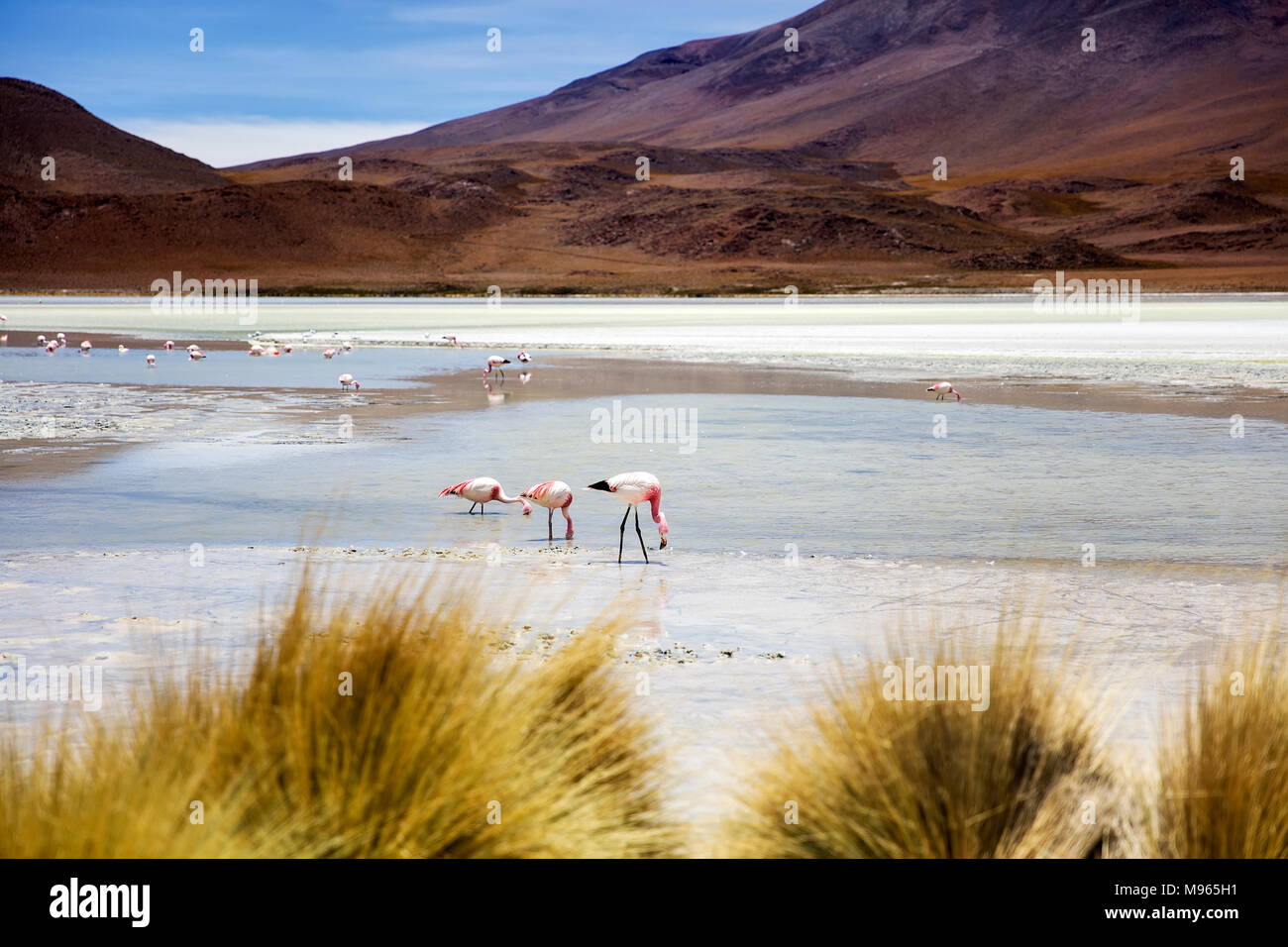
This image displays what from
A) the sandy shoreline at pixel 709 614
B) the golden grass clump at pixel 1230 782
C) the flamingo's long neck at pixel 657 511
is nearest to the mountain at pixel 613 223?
the flamingo's long neck at pixel 657 511

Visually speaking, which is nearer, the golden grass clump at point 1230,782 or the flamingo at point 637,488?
the golden grass clump at point 1230,782

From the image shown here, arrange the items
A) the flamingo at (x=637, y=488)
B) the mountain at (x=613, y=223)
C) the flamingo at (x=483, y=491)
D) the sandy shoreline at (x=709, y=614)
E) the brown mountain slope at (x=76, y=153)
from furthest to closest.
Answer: the brown mountain slope at (x=76, y=153), the mountain at (x=613, y=223), the flamingo at (x=483, y=491), the flamingo at (x=637, y=488), the sandy shoreline at (x=709, y=614)

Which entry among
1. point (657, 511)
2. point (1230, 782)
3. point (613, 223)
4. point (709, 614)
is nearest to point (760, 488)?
point (657, 511)

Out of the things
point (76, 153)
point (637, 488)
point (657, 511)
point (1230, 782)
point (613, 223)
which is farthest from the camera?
point (76, 153)

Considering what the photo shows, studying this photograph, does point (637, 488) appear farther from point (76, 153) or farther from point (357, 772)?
point (76, 153)

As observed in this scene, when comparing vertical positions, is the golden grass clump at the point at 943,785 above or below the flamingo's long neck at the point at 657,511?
below

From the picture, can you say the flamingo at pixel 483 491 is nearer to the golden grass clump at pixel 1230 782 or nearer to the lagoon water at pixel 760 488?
the lagoon water at pixel 760 488

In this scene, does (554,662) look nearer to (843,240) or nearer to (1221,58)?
(843,240)
